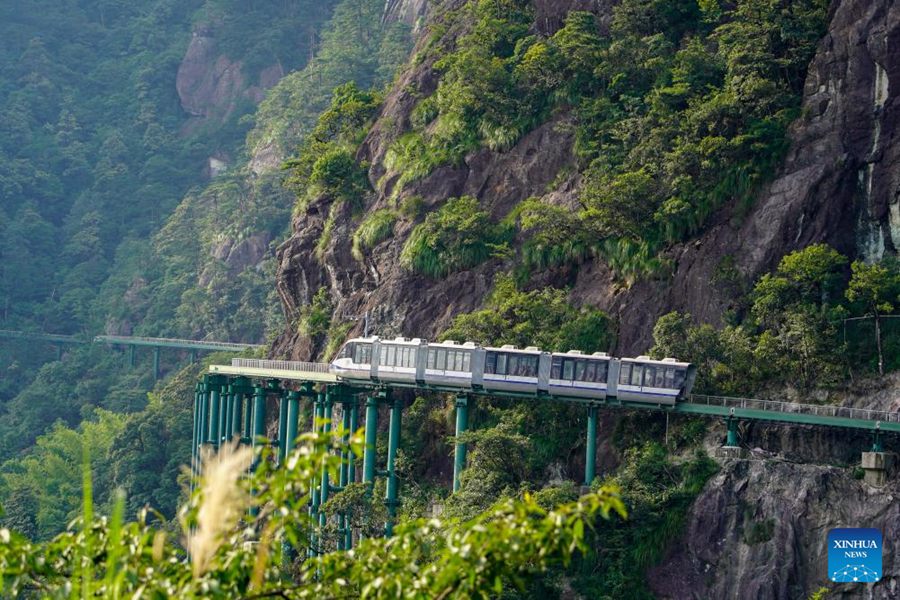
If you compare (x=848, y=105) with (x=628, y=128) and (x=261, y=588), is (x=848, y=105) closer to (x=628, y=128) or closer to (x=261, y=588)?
(x=628, y=128)

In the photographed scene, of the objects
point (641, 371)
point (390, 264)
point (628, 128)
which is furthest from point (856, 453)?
point (390, 264)

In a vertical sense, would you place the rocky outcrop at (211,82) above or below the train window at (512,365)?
above

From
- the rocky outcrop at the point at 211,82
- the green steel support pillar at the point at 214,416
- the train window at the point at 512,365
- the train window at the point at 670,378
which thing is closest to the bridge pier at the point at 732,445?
the train window at the point at 670,378

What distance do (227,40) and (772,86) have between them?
345 ft

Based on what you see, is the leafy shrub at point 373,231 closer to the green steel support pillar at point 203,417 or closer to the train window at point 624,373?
the green steel support pillar at point 203,417

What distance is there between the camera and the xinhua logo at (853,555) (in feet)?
142

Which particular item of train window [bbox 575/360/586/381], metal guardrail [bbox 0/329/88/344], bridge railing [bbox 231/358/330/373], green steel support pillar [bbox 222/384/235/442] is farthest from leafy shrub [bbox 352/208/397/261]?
metal guardrail [bbox 0/329/88/344]

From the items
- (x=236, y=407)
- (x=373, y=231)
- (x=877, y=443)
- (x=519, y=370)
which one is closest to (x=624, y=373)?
(x=519, y=370)

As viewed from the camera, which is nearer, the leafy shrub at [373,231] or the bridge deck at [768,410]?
the bridge deck at [768,410]

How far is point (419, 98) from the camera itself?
238 ft

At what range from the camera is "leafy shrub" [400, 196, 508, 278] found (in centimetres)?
6197

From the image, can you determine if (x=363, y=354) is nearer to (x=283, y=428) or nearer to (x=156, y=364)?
(x=283, y=428)

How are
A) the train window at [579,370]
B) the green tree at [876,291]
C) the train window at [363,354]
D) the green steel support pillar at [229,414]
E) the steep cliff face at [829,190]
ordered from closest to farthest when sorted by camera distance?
the train window at [579,370] < the green tree at [876,291] < the steep cliff face at [829,190] < the train window at [363,354] < the green steel support pillar at [229,414]

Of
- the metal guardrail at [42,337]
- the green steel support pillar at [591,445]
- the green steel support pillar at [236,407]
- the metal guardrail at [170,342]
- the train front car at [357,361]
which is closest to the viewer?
the green steel support pillar at [591,445]
